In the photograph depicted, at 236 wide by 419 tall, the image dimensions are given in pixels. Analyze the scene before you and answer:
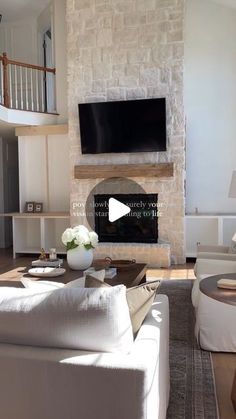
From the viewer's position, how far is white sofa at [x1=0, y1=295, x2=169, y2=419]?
1.28 metres

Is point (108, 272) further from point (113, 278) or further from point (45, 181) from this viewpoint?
point (45, 181)

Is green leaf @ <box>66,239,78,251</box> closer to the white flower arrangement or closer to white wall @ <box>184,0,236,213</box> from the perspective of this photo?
the white flower arrangement

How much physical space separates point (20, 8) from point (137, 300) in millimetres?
7498

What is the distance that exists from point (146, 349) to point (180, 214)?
4.58m

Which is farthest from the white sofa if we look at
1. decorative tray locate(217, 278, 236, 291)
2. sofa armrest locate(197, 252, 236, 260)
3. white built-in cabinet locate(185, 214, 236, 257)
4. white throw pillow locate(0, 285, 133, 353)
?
white built-in cabinet locate(185, 214, 236, 257)

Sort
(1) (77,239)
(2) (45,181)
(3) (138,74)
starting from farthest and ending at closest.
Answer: (2) (45,181)
(3) (138,74)
(1) (77,239)

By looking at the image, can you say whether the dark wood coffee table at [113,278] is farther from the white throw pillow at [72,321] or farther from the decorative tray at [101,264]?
the white throw pillow at [72,321]

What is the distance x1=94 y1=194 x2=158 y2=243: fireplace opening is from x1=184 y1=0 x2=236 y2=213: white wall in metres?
0.88

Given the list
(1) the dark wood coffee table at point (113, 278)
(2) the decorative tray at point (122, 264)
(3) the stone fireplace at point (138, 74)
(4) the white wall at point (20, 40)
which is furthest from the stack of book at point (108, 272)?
(4) the white wall at point (20, 40)

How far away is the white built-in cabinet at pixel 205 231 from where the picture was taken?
634 centimetres

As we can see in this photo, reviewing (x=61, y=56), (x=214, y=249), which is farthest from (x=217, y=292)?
(x=61, y=56)

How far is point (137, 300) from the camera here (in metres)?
1.69

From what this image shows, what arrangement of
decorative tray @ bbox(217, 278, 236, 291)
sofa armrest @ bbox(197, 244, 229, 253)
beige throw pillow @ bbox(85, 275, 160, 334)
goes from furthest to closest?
sofa armrest @ bbox(197, 244, 229, 253), decorative tray @ bbox(217, 278, 236, 291), beige throw pillow @ bbox(85, 275, 160, 334)

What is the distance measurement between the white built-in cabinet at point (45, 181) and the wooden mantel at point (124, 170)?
0.92m
